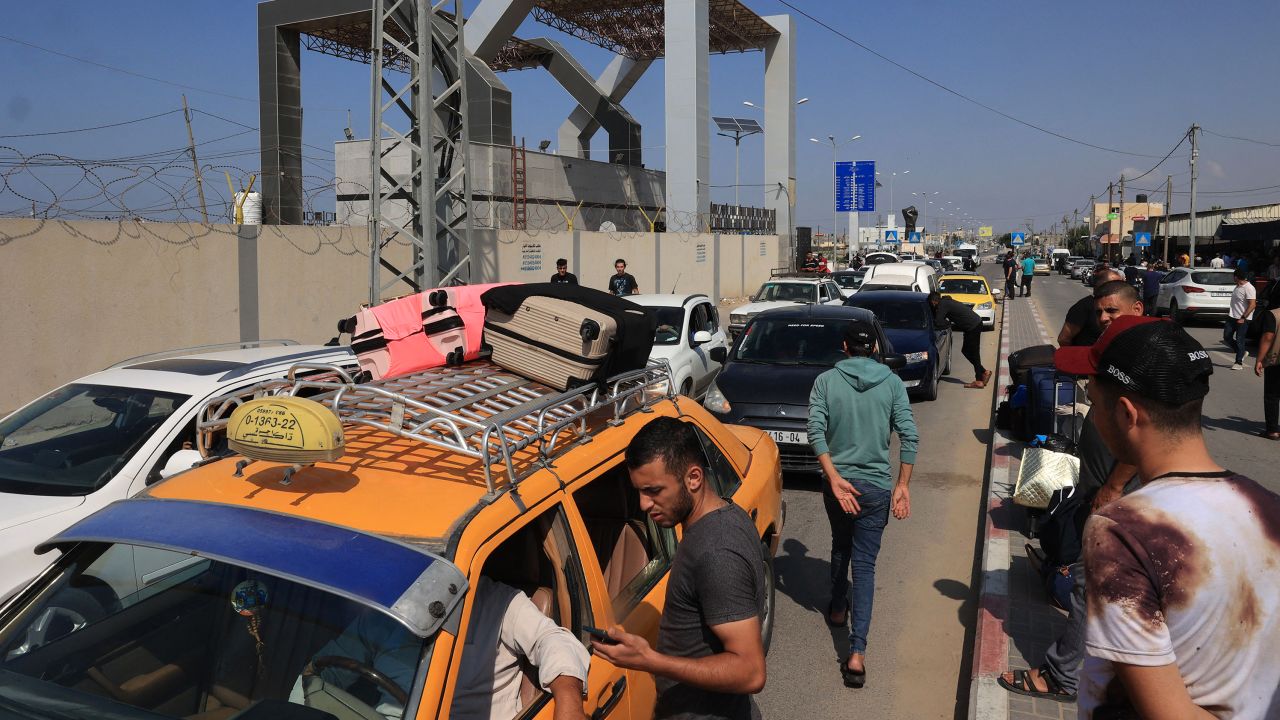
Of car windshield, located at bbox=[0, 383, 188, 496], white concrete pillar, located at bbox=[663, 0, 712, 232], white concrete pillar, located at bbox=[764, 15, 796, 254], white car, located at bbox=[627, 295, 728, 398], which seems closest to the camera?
car windshield, located at bbox=[0, 383, 188, 496]

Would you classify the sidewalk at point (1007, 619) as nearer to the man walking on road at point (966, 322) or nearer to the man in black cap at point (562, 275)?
the man walking on road at point (966, 322)

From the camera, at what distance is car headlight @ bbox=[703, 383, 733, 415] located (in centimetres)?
897

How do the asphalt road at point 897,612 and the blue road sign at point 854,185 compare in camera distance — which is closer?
the asphalt road at point 897,612

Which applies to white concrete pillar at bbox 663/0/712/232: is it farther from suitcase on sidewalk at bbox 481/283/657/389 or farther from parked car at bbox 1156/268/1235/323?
suitcase on sidewalk at bbox 481/283/657/389

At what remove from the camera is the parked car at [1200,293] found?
2355 cm

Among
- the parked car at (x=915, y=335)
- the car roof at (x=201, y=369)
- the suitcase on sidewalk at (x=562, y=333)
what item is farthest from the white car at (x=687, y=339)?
the suitcase on sidewalk at (x=562, y=333)

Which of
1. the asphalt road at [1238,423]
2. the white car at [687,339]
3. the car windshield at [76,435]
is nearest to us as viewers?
the car windshield at [76,435]

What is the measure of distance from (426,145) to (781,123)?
97.1ft

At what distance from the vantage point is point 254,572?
2650 millimetres

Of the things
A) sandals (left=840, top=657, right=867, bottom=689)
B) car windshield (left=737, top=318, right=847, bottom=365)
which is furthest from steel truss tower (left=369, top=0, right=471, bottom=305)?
sandals (left=840, top=657, right=867, bottom=689)

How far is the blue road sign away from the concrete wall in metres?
37.5

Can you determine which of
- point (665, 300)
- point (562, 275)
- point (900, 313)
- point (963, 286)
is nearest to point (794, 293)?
point (900, 313)

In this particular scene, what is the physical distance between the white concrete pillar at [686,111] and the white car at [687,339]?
54.9 feet

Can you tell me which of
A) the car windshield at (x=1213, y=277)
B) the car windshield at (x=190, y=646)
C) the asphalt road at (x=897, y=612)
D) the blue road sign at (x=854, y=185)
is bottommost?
the asphalt road at (x=897, y=612)
